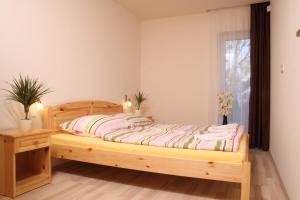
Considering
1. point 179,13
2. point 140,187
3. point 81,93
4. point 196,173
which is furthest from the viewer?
point 179,13

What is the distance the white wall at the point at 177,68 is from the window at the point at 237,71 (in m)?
0.36

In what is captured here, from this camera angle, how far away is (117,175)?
304cm

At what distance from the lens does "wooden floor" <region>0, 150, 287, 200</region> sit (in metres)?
2.40

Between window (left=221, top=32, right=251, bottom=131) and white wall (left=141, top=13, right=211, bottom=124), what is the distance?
361 millimetres

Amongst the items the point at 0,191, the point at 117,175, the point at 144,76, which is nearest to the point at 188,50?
the point at 144,76

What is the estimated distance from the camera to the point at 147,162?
2.45 m

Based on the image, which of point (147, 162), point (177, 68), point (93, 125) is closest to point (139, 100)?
point (177, 68)

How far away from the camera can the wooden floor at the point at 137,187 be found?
7.88 feet

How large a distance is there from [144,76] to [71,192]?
3395 millimetres

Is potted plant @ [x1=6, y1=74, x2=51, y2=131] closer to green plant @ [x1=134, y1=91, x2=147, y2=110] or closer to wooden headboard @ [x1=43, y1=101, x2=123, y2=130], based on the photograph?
wooden headboard @ [x1=43, y1=101, x2=123, y2=130]

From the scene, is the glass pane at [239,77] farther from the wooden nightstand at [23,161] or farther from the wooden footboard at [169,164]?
the wooden nightstand at [23,161]

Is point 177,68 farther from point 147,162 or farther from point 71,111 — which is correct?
point 147,162

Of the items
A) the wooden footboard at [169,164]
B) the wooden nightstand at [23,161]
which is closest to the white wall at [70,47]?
the wooden nightstand at [23,161]

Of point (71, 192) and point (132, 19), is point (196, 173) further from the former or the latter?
point (132, 19)
